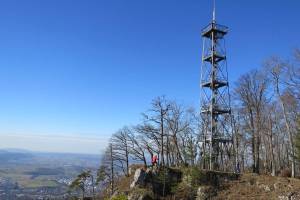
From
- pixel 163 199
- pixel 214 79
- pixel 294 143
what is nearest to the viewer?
pixel 163 199

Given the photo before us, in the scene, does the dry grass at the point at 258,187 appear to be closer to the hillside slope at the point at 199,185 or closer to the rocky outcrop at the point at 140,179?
the hillside slope at the point at 199,185

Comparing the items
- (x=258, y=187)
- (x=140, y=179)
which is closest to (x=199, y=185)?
(x=258, y=187)

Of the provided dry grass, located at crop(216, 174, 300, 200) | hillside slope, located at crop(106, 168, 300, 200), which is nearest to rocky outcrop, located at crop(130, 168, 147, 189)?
hillside slope, located at crop(106, 168, 300, 200)

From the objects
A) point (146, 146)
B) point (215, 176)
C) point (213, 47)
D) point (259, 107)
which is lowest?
point (215, 176)

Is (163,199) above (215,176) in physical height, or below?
below

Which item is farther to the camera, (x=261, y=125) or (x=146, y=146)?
(x=146, y=146)

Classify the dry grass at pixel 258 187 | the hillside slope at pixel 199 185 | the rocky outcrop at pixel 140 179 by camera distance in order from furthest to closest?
1. the rocky outcrop at pixel 140 179
2. the hillside slope at pixel 199 185
3. the dry grass at pixel 258 187

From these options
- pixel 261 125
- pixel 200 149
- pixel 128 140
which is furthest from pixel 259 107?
pixel 128 140

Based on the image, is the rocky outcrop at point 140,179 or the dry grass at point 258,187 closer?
the dry grass at point 258,187

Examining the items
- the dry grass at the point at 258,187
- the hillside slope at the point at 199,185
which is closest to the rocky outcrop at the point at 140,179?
the hillside slope at the point at 199,185

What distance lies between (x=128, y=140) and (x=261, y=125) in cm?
1582

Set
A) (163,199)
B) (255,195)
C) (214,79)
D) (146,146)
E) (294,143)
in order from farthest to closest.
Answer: (146,146) < (214,79) < (294,143) < (163,199) < (255,195)

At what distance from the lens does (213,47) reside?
3816 centimetres

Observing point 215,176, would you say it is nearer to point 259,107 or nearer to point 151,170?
point 151,170
